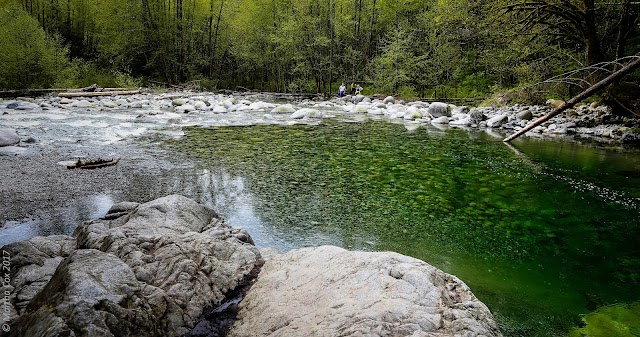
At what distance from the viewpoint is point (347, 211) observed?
5.61 meters

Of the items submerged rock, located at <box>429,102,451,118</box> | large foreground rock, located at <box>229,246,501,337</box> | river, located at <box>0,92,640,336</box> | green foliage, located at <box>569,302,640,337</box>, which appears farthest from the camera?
submerged rock, located at <box>429,102,451,118</box>

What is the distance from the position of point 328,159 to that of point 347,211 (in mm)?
3509

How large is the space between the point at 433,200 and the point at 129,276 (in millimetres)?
4780

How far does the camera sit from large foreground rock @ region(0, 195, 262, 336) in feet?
6.98

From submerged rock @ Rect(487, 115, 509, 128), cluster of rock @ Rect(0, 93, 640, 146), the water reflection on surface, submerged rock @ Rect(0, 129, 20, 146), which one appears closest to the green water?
the water reflection on surface

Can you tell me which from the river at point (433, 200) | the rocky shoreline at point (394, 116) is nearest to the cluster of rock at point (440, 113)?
the rocky shoreline at point (394, 116)

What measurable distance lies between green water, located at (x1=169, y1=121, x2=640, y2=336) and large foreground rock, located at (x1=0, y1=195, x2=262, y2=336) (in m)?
1.48

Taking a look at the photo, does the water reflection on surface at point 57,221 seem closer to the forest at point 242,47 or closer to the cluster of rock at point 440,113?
the cluster of rock at point 440,113

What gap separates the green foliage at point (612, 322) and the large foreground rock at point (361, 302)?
1204 mm

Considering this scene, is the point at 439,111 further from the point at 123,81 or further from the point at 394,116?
the point at 123,81

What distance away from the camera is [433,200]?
6.18 m

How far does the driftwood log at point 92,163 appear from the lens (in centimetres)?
716

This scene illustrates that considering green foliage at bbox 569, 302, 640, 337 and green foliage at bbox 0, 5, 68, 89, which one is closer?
green foliage at bbox 569, 302, 640, 337

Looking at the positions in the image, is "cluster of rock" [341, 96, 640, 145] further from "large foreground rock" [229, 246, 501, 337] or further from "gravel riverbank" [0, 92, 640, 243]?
"large foreground rock" [229, 246, 501, 337]
